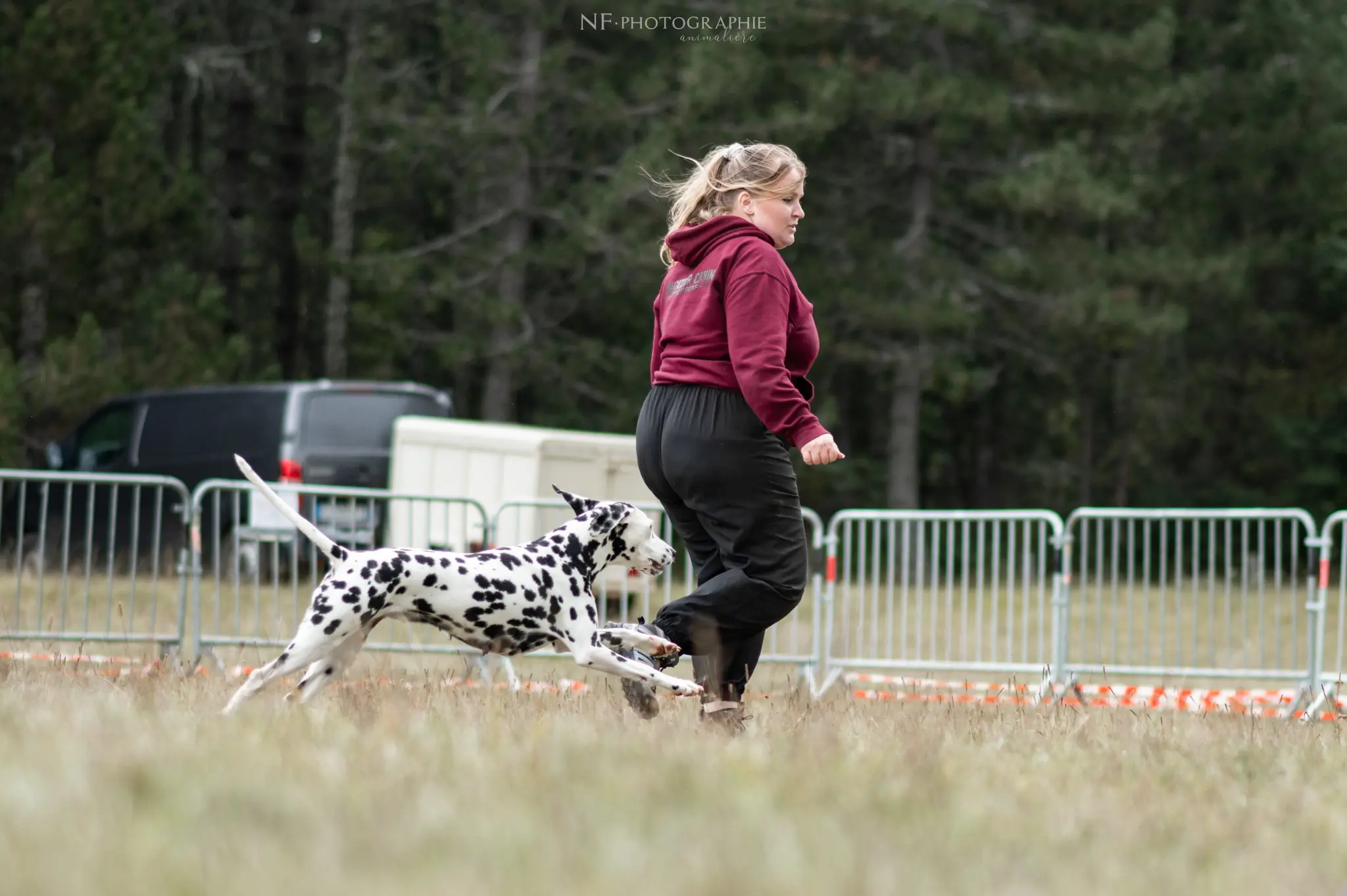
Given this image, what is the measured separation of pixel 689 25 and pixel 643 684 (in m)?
19.2

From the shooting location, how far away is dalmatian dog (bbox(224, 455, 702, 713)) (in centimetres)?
533

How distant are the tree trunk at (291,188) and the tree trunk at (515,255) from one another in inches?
140

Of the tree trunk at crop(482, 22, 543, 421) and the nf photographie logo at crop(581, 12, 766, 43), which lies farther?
the tree trunk at crop(482, 22, 543, 421)

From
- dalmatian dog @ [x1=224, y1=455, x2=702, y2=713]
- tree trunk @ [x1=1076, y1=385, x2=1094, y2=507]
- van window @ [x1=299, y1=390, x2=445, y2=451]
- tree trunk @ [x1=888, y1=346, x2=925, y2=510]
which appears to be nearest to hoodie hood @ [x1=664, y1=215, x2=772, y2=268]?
dalmatian dog @ [x1=224, y1=455, x2=702, y2=713]

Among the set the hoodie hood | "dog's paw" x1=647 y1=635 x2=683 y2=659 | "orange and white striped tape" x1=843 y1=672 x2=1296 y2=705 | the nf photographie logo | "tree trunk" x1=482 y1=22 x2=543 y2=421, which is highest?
the nf photographie logo

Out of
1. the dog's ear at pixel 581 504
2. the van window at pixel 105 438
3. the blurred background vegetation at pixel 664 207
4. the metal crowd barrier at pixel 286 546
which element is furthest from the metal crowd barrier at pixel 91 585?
the blurred background vegetation at pixel 664 207

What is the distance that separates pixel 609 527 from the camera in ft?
19.0

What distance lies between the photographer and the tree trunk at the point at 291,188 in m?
26.3

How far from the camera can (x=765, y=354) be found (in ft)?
16.9

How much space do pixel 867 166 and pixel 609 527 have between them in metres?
20.3

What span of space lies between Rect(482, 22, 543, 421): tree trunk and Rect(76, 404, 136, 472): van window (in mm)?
6854

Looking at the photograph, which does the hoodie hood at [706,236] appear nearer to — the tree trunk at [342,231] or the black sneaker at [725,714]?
the black sneaker at [725,714]

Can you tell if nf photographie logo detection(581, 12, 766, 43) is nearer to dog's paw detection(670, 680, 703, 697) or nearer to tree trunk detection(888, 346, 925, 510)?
tree trunk detection(888, 346, 925, 510)

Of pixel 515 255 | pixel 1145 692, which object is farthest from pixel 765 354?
pixel 515 255
